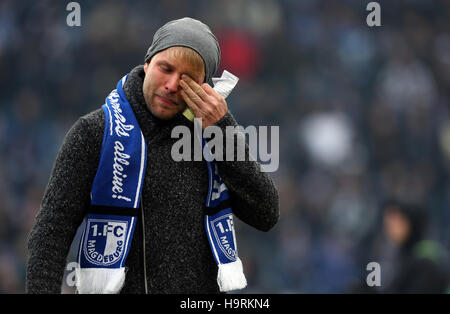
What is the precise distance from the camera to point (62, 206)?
232 cm

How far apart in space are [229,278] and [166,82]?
23.9 inches

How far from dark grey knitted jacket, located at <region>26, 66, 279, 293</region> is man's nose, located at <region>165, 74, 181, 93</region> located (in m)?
0.11

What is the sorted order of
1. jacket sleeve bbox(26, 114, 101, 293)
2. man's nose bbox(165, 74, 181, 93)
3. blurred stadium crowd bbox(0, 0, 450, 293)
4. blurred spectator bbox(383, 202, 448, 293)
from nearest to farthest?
jacket sleeve bbox(26, 114, 101, 293) < man's nose bbox(165, 74, 181, 93) < blurred spectator bbox(383, 202, 448, 293) < blurred stadium crowd bbox(0, 0, 450, 293)

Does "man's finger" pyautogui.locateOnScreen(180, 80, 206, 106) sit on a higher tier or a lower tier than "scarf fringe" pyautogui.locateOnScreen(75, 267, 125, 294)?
higher

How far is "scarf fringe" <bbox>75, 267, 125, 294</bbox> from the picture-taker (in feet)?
7.73

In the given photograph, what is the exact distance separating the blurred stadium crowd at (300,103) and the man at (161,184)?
4.55 meters

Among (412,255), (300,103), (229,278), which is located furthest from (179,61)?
(300,103)

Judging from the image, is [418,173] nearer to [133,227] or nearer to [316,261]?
[316,261]

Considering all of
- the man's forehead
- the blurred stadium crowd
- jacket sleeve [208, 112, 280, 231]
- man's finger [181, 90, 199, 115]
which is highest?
the blurred stadium crowd

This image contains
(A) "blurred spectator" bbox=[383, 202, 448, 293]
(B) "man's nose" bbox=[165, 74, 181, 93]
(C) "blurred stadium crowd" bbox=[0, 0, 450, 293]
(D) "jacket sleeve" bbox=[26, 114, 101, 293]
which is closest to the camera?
(D) "jacket sleeve" bbox=[26, 114, 101, 293]

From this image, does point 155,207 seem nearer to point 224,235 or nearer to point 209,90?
point 224,235

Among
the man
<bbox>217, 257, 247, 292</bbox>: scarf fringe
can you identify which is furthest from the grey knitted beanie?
<bbox>217, 257, 247, 292</bbox>: scarf fringe

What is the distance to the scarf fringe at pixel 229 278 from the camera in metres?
2.46

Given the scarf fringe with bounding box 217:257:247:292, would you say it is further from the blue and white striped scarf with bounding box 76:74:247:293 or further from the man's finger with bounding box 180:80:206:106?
the man's finger with bounding box 180:80:206:106
